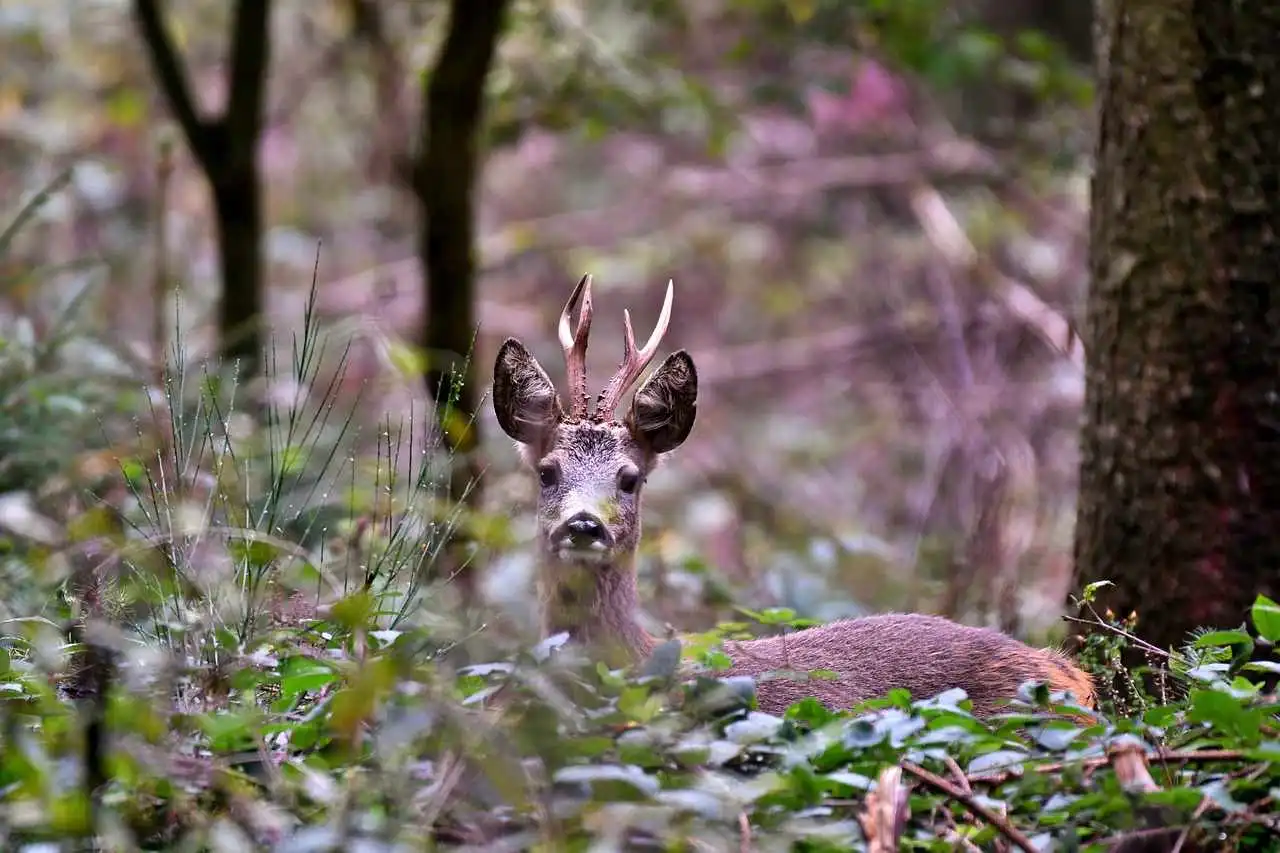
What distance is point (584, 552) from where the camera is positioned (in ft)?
15.2

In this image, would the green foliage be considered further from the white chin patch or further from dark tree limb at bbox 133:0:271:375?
dark tree limb at bbox 133:0:271:375

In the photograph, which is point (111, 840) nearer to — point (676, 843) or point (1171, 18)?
point (676, 843)

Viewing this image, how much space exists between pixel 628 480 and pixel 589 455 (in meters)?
0.14

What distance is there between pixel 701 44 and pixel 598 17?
2.05 metres

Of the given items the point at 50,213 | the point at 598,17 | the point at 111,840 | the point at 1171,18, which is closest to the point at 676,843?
the point at 111,840

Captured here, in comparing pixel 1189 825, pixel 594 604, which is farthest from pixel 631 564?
pixel 1189 825

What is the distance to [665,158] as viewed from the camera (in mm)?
13617

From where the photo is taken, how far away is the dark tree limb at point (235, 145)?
682cm

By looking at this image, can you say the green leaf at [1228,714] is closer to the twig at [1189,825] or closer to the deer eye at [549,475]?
the twig at [1189,825]

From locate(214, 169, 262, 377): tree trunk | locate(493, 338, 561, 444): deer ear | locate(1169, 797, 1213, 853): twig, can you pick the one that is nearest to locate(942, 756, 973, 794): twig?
locate(1169, 797, 1213, 853): twig

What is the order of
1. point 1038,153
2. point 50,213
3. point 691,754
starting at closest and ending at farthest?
point 691,754 < point 50,213 < point 1038,153

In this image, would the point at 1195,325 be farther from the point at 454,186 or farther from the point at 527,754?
the point at 454,186

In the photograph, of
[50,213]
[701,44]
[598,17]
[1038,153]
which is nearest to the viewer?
[50,213]

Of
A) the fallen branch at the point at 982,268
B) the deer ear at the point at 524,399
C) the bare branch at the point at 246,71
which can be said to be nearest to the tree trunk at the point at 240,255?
the bare branch at the point at 246,71
